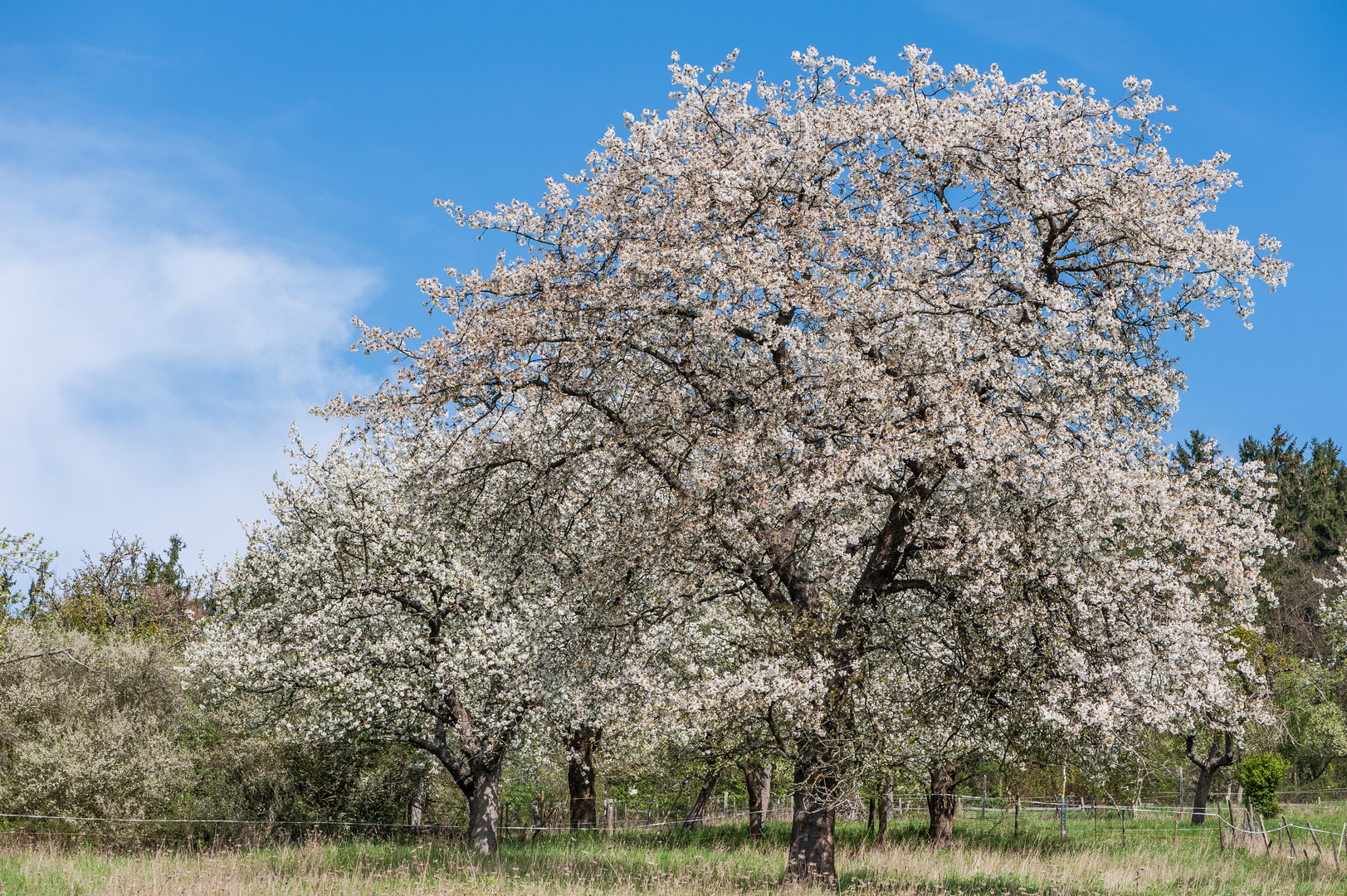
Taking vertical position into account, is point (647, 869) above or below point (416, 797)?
above

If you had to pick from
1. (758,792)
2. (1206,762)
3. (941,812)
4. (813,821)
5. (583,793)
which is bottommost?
(758,792)

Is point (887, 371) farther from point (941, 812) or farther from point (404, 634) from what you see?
point (941, 812)

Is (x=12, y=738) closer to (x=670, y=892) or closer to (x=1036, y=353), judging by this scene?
(x=670, y=892)

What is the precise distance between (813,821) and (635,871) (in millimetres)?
3465

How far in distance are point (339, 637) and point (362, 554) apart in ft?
8.61

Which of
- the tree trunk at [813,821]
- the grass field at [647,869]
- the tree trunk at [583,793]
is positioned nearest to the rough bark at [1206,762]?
the grass field at [647,869]

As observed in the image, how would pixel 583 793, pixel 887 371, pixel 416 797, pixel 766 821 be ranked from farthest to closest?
pixel 766 821, pixel 583 793, pixel 416 797, pixel 887 371

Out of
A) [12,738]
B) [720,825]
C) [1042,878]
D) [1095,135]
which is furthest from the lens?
[720,825]

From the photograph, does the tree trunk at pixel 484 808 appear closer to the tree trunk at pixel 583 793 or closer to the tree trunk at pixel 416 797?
the tree trunk at pixel 583 793

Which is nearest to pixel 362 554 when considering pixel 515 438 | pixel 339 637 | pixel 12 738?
pixel 339 637

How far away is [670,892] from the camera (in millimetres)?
12133

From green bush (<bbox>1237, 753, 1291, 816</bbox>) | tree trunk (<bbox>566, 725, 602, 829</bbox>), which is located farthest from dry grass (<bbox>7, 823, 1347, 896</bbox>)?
green bush (<bbox>1237, 753, 1291, 816</bbox>)

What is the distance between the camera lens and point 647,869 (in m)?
15.8

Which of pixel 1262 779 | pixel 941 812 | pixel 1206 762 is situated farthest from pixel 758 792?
pixel 1262 779
